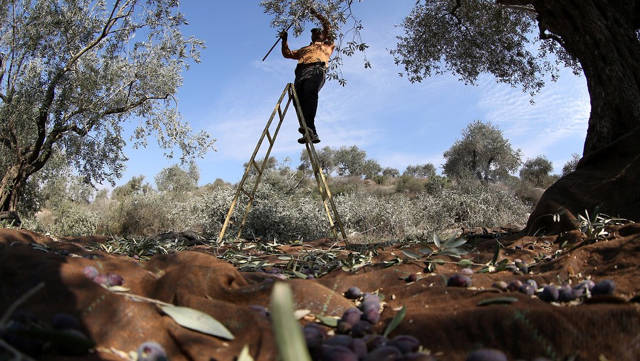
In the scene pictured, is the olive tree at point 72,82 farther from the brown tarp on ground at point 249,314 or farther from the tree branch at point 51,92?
the brown tarp on ground at point 249,314

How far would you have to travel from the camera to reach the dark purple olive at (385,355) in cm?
106

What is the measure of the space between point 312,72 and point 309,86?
0.21 meters

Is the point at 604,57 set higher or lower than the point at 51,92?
Answer: lower

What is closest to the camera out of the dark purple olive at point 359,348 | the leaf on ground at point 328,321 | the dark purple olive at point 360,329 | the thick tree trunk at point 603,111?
the dark purple olive at point 359,348

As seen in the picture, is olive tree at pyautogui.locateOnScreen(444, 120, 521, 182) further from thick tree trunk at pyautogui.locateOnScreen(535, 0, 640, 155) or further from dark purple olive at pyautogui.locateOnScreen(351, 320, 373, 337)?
dark purple olive at pyautogui.locateOnScreen(351, 320, 373, 337)

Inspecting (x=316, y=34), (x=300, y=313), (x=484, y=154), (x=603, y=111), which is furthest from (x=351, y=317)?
(x=484, y=154)

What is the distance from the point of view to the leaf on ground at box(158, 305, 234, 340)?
A: 122 centimetres

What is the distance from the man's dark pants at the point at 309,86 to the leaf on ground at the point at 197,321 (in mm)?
5154

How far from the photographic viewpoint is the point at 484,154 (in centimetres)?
2812

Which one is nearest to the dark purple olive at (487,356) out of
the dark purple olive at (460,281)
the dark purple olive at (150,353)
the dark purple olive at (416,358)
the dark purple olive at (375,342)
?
the dark purple olive at (416,358)

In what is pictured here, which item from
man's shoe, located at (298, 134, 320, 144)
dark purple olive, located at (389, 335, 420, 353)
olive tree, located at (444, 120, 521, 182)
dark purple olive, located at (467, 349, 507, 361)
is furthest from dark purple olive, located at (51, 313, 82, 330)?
olive tree, located at (444, 120, 521, 182)

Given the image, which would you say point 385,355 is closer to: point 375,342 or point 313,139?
point 375,342

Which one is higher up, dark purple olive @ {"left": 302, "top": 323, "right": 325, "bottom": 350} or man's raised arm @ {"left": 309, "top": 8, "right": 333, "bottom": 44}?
man's raised arm @ {"left": 309, "top": 8, "right": 333, "bottom": 44}

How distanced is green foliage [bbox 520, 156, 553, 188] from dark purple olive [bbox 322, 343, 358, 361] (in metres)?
32.8
